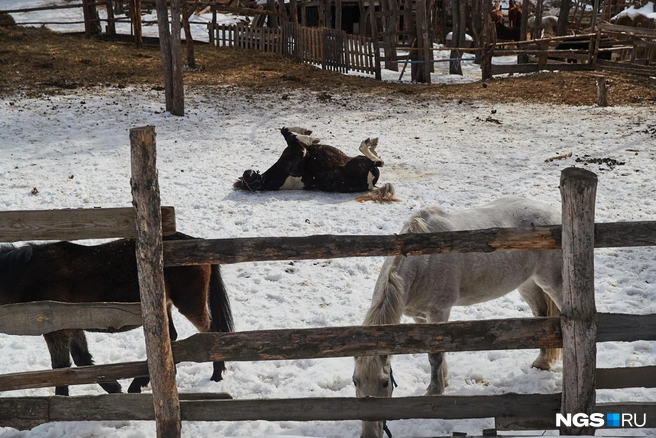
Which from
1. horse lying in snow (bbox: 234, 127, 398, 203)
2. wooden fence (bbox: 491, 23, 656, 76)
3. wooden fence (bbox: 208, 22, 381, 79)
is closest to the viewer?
horse lying in snow (bbox: 234, 127, 398, 203)

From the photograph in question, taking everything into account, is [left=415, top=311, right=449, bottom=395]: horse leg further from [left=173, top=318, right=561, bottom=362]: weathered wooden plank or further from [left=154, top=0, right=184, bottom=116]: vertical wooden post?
[left=154, top=0, right=184, bottom=116]: vertical wooden post

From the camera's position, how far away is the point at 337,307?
6.30 meters

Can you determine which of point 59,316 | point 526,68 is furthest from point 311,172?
point 526,68

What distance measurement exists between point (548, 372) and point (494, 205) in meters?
1.44

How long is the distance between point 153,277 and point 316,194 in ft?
21.2

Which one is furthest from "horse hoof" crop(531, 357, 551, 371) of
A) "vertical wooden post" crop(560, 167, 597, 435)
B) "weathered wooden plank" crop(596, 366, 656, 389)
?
"vertical wooden post" crop(560, 167, 597, 435)

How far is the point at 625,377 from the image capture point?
3785mm

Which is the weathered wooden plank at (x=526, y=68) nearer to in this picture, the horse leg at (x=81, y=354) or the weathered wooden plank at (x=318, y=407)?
the horse leg at (x=81, y=354)

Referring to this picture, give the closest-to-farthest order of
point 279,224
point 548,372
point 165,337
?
point 165,337 → point 548,372 → point 279,224

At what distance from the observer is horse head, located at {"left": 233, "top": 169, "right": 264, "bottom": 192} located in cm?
970

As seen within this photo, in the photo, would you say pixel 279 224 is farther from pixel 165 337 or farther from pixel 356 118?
pixel 356 118

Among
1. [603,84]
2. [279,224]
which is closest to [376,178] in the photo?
[279,224]

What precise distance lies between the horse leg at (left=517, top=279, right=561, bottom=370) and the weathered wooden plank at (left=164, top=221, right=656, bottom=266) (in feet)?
5.72

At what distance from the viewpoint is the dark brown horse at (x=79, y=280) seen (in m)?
4.61
